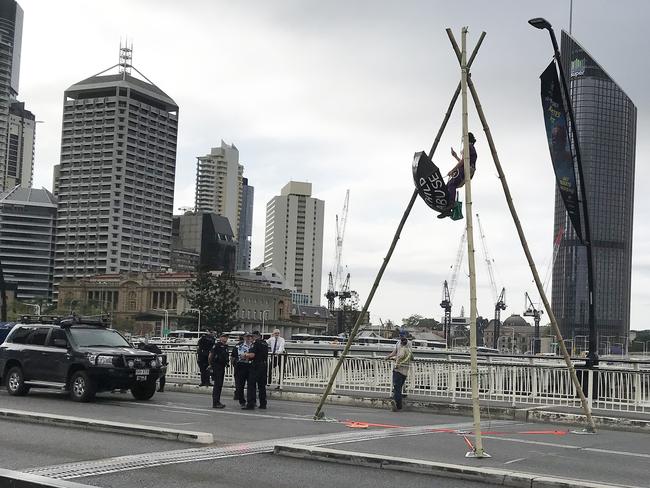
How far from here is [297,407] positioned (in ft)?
66.8

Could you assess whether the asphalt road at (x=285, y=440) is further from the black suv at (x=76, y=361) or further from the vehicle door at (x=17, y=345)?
the vehicle door at (x=17, y=345)

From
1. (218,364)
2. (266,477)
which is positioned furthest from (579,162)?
(266,477)

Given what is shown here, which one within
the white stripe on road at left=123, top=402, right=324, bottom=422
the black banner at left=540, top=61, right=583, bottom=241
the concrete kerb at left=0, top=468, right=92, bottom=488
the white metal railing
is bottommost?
the white stripe on road at left=123, top=402, right=324, bottom=422

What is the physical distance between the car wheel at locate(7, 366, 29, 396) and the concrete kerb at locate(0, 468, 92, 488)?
43.9 feet

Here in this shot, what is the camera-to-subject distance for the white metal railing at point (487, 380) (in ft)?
64.3

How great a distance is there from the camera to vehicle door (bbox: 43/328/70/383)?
2030 cm

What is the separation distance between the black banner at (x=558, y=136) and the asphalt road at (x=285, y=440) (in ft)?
17.6

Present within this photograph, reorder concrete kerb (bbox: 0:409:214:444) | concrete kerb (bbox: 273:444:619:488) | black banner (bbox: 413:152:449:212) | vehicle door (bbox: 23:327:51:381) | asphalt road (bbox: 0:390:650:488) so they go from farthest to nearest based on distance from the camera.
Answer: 1. vehicle door (bbox: 23:327:51:381)
2. black banner (bbox: 413:152:449:212)
3. concrete kerb (bbox: 0:409:214:444)
4. asphalt road (bbox: 0:390:650:488)
5. concrete kerb (bbox: 273:444:619:488)

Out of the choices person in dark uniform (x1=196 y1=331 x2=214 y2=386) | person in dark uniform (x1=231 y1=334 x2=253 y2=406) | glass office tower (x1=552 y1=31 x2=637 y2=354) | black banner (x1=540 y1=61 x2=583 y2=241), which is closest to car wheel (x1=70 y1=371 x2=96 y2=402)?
person in dark uniform (x1=231 y1=334 x2=253 y2=406)

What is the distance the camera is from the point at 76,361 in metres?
20.0

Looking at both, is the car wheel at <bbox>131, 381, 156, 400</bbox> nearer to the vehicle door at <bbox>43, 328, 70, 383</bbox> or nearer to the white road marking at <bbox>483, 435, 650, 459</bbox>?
the vehicle door at <bbox>43, 328, 70, 383</bbox>

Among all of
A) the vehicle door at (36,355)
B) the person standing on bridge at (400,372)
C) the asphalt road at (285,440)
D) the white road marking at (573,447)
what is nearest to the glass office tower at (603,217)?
the person standing on bridge at (400,372)

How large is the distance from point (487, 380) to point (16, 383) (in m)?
12.0

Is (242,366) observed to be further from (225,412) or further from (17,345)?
(17,345)
